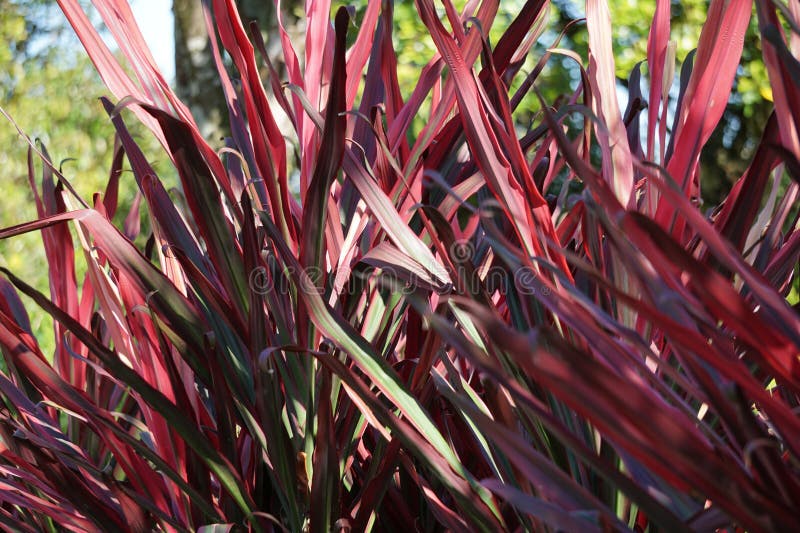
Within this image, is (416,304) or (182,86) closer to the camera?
(416,304)

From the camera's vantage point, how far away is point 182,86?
7.91 feet

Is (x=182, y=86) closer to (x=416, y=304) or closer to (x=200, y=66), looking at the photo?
(x=200, y=66)

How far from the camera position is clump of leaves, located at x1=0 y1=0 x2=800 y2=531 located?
0.43 metres

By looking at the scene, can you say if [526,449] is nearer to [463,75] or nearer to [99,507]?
[463,75]

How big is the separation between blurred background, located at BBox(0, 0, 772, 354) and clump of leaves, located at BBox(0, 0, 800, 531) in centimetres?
163

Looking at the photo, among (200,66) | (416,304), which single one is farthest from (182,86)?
(416,304)

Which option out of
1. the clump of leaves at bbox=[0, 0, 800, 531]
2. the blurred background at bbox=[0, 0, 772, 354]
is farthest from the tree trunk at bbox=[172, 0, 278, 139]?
the clump of leaves at bbox=[0, 0, 800, 531]

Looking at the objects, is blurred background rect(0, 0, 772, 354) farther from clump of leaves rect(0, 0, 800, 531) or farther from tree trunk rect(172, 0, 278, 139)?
clump of leaves rect(0, 0, 800, 531)

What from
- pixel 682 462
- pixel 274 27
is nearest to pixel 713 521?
pixel 682 462

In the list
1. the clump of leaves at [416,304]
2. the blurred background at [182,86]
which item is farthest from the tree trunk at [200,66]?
the clump of leaves at [416,304]

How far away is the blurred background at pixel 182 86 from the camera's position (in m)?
2.41

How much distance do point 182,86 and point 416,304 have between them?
2106mm

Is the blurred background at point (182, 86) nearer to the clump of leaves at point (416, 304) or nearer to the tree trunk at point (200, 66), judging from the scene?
the tree trunk at point (200, 66)

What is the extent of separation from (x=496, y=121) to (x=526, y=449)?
10.5 inches
